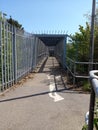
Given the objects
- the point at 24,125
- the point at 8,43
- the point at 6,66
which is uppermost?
the point at 8,43

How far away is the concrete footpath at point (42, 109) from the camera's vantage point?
5.43 metres

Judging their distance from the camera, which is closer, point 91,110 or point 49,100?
point 91,110

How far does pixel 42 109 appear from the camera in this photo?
6.79 meters

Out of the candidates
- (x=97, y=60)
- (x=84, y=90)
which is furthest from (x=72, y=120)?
(x=97, y=60)

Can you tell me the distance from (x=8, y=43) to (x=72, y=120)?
527 cm

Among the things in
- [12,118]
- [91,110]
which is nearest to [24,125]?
[12,118]

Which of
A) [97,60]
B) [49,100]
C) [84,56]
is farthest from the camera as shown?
[84,56]

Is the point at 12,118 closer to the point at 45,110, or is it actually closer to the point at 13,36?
the point at 45,110

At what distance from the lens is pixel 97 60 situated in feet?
44.3

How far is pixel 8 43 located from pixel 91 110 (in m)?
→ 8.03

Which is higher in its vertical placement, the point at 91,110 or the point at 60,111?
the point at 91,110

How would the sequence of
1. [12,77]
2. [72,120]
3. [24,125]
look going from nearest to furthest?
[24,125]
[72,120]
[12,77]

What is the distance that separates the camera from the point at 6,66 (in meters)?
9.71

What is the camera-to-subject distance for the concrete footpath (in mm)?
5426
